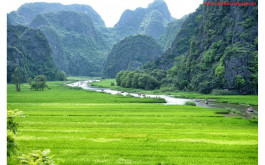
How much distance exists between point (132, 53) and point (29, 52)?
78.8 metres

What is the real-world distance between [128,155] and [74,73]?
188151 millimetres

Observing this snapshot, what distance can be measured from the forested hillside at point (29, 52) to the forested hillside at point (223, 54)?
5743 cm

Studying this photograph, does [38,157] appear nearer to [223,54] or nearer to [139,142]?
[139,142]

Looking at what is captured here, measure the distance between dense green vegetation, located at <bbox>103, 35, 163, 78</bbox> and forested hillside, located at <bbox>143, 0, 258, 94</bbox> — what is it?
88236mm

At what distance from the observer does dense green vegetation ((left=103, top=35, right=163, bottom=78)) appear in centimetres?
17198

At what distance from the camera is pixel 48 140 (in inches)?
703

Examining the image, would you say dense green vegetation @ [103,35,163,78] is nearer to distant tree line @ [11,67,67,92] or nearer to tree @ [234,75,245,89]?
distant tree line @ [11,67,67,92]

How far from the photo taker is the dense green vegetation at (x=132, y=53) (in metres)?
172

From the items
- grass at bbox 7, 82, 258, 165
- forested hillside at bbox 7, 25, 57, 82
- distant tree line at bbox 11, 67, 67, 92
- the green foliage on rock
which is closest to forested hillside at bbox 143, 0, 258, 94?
the green foliage on rock

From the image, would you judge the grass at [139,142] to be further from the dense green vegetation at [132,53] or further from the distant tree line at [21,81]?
the dense green vegetation at [132,53]

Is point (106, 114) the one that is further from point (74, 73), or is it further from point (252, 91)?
point (74, 73)

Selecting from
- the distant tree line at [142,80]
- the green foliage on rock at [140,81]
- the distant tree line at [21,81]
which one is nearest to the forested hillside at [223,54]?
the distant tree line at [142,80]

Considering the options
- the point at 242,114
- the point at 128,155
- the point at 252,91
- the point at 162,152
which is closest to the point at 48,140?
the point at 128,155

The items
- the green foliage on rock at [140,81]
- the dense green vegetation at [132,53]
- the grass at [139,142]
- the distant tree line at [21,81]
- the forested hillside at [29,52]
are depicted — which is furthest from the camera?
the dense green vegetation at [132,53]
